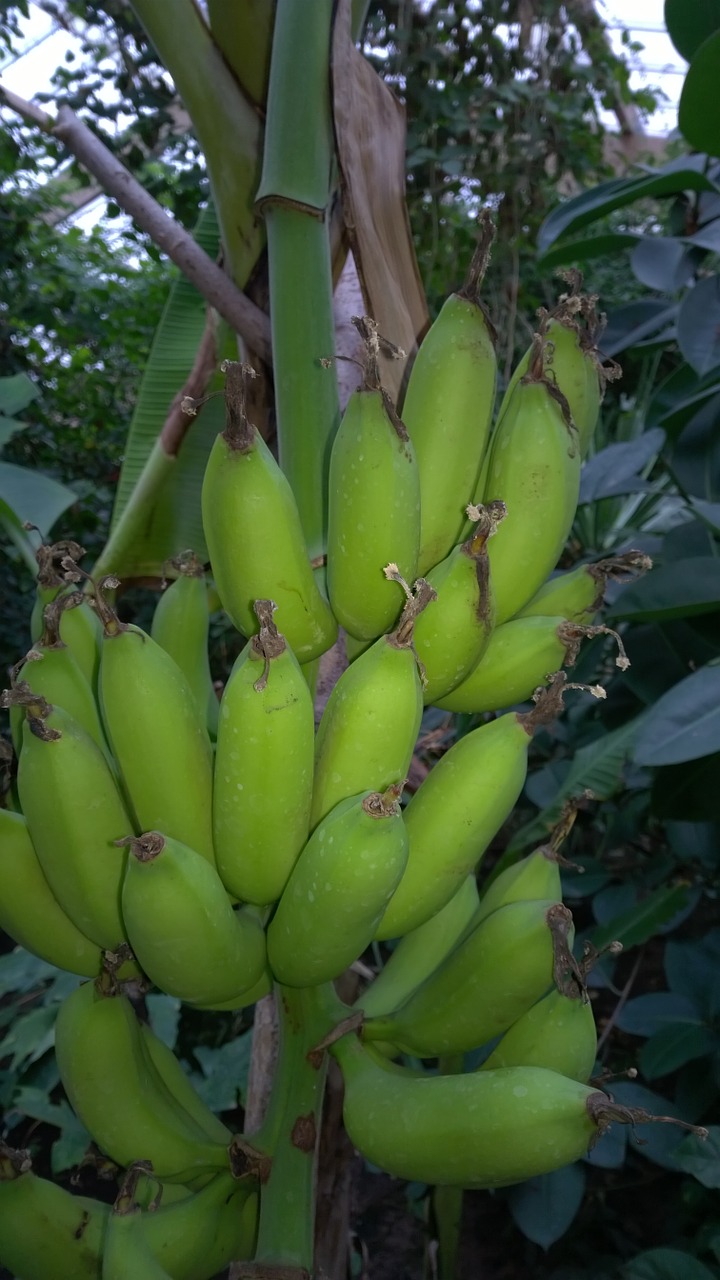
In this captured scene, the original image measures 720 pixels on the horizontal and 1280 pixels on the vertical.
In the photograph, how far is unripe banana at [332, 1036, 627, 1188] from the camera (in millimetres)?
434

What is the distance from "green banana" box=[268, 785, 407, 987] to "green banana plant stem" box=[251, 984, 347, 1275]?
2.7 inches

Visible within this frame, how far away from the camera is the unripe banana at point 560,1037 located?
20.0 inches

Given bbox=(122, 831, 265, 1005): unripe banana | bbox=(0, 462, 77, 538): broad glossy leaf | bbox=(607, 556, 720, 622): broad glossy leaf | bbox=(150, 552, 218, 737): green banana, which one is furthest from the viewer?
bbox=(607, 556, 720, 622): broad glossy leaf

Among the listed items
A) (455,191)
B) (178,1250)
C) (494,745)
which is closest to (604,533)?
(455,191)

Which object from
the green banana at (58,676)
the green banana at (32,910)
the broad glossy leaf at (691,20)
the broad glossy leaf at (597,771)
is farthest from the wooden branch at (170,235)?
the broad glossy leaf at (597,771)

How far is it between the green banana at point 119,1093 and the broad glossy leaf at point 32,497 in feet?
1.31

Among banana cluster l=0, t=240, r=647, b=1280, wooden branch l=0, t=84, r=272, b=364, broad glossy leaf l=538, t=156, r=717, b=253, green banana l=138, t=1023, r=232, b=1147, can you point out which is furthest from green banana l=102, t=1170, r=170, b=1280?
broad glossy leaf l=538, t=156, r=717, b=253

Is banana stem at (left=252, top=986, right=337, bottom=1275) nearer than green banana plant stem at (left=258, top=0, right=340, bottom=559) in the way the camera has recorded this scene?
Yes

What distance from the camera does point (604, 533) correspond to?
2.13 m

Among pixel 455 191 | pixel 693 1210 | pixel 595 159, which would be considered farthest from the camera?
pixel 595 159

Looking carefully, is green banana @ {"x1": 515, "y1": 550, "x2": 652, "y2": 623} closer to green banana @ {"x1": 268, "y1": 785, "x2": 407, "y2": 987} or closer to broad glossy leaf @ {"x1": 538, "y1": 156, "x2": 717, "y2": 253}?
green banana @ {"x1": 268, "y1": 785, "x2": 407, "y2": 987}

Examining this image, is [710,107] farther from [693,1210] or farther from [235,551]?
[693,1210]

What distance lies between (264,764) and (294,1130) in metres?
0.23

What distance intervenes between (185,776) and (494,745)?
18 centimetres
